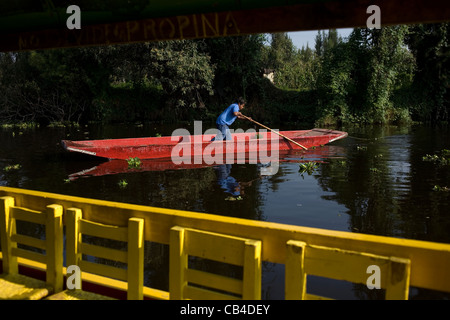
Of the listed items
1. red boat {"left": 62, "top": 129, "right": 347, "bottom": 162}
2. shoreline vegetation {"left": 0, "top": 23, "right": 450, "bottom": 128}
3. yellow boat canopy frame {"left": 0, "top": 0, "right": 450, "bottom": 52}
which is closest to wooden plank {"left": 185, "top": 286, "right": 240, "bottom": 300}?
yellow boat canopy frame {"left": 0, "top": 0, "right": 450, "bottom": 52}

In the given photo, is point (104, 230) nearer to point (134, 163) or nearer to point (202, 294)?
point (202, 294)

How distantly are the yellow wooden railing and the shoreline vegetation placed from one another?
1075 inches

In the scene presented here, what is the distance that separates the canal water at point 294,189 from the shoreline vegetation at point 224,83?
571 inches

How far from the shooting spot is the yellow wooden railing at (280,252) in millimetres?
2191

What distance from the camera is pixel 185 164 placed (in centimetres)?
1381

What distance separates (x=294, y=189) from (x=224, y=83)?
998 inches

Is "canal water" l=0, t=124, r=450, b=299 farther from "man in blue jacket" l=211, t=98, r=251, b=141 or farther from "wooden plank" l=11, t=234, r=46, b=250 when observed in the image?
"wooden plank" l=11, t=234, r=46, b=250

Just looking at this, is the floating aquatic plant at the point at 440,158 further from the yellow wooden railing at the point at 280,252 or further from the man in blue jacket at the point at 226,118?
the yellow wooden railing at the point at 280,252

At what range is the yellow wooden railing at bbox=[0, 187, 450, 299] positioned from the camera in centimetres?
219

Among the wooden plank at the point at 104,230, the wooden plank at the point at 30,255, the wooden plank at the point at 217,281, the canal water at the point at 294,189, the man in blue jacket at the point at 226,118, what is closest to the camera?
Answer: the wooden plank at the point at 217,281

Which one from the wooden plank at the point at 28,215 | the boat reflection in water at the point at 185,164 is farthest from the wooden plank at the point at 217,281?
the boat reflection in water at the point at 185,164

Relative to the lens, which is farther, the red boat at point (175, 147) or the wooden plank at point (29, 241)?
the red boat at point (175, 147)
